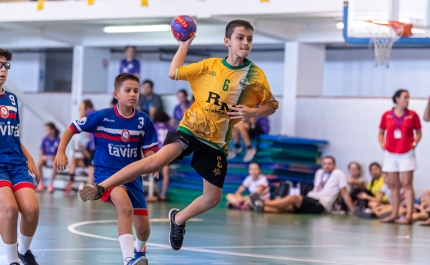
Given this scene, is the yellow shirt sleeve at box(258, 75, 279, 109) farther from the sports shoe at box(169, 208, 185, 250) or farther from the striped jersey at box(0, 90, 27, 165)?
the striped jersey at box(0, 90, 27, 165)

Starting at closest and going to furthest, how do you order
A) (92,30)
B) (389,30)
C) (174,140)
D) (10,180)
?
(10,180) < (174,140) < (389,30) < (92,30)

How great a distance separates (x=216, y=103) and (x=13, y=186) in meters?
1.85

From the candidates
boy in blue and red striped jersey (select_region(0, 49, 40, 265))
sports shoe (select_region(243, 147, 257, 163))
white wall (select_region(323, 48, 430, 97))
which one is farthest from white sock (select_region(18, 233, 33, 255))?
white wall (select_region(323, 48, 430, 97))

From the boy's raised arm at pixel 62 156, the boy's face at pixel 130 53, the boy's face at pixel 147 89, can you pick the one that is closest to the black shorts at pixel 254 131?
the boy's face at pixel 147 89

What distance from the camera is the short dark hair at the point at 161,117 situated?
54.6 feet

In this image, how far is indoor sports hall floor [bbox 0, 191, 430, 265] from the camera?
785 cm

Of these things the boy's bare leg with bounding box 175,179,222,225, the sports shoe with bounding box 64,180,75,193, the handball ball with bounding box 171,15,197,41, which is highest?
the handball ball with bounding box 171,15,197,41

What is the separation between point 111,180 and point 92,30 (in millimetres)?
13733

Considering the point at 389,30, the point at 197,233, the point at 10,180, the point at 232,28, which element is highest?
the point at 389,30

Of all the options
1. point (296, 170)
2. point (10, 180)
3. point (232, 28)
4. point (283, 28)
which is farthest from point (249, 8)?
point (10, 180)

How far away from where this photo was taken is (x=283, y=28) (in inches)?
669

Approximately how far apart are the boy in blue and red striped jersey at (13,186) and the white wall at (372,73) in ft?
45.1

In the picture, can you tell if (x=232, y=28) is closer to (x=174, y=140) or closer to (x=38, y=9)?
(x=174, y=140)

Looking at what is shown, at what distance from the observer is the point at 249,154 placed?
1594 centimetres
